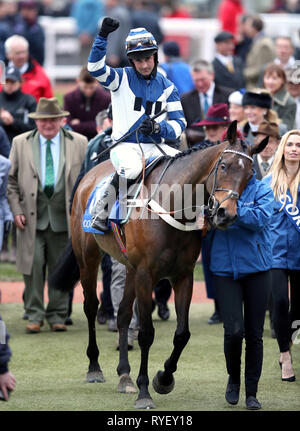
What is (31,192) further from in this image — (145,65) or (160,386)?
(160,386)

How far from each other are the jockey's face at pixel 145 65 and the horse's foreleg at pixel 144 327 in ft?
5.06

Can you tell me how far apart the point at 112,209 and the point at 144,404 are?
5.09 ft

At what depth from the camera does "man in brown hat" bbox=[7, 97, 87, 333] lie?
33.8ft

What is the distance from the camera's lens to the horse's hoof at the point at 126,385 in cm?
784

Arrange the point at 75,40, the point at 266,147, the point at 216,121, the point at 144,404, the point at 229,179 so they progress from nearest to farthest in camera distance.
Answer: the point at 229,179
the point at 144,404
the point at 266,147
the point at 216,121
the point at 75,40

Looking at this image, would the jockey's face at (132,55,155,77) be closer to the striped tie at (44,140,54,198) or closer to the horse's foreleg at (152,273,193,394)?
the horse's foreleg at (152,273,193,394)

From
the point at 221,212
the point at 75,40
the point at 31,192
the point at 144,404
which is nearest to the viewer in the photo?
the point at 221,212

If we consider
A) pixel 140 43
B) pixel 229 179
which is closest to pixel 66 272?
pixel 140 43

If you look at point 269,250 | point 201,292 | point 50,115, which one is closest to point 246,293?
point 269,250

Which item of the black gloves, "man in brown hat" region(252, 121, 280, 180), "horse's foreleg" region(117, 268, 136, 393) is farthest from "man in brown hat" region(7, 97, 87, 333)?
the black gloves

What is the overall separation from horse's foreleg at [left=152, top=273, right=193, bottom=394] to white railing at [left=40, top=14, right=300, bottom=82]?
13.0 m

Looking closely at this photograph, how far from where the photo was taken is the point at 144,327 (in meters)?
7.54
